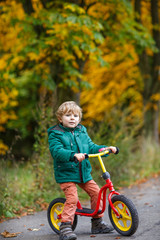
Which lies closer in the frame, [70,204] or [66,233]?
[66,233]

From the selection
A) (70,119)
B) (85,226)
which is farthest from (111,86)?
(70,119)

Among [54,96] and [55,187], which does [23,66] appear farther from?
[55,187]

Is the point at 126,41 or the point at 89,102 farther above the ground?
the point at 126,41

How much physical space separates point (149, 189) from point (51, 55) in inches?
158

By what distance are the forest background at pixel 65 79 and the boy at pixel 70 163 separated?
1863mm

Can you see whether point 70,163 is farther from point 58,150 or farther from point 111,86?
point 111,86

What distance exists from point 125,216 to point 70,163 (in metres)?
0.85

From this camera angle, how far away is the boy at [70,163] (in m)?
4.33

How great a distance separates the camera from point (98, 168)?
746 cm

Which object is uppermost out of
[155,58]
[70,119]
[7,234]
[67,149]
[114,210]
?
[155,58]

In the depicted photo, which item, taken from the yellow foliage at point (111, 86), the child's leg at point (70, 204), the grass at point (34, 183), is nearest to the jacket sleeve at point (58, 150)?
the child's leg at point (70, 204)


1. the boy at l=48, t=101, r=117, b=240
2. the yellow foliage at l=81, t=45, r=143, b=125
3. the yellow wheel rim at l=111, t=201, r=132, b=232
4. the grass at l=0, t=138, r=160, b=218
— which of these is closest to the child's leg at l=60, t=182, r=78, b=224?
the boy at l=48, t=101, r=117, b=240

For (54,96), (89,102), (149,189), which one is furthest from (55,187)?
(89,102)

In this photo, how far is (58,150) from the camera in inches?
171
